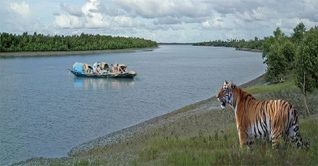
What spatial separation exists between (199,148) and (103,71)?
5318 cm

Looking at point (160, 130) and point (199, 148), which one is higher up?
point (199, 148)

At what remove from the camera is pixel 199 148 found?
1261 centimetres

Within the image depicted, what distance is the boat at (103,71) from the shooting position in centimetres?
6291

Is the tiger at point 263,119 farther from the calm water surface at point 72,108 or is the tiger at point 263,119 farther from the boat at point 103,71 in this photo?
the boat at point 103,71

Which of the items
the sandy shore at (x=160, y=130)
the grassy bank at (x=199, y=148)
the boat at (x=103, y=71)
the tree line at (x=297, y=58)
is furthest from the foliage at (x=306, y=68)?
the boat at (x=103, y=71)

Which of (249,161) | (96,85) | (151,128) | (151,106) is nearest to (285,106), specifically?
(249,161)

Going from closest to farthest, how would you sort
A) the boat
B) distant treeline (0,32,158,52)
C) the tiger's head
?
1. the tiger's head
2. the boat
3. distant treeline (0,32,158,52)

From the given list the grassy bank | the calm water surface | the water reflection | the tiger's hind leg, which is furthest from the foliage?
the water reflection

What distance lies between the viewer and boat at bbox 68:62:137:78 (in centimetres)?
6291

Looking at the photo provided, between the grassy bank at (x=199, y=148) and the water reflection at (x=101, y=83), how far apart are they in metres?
25.2

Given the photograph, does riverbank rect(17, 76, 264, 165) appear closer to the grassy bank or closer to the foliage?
the grassy bank

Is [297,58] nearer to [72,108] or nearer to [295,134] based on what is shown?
[295,134]

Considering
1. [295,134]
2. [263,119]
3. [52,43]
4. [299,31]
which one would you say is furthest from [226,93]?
[52,43]

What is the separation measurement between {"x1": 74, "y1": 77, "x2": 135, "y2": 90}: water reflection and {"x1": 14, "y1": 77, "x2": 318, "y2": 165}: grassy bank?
82.6 ft
